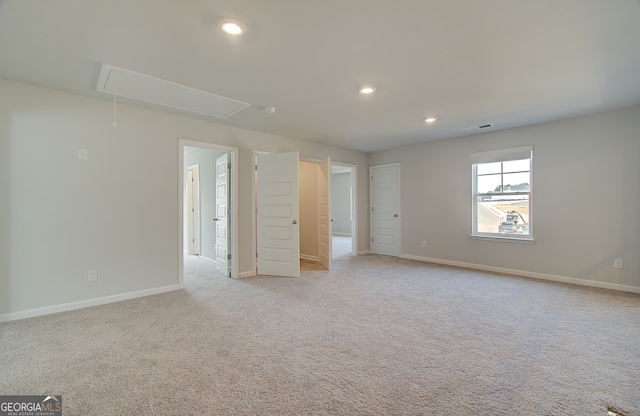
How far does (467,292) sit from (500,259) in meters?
1.67

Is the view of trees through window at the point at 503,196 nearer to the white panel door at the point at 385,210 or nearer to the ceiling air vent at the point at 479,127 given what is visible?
the ceiling air vent at the point at 479,127

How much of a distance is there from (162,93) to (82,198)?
60.8 inches

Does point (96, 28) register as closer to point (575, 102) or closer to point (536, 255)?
point (575, 102)

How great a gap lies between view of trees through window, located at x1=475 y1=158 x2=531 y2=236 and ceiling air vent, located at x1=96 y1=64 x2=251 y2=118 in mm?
4347

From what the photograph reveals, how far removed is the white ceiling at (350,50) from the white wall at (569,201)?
22.8 inches

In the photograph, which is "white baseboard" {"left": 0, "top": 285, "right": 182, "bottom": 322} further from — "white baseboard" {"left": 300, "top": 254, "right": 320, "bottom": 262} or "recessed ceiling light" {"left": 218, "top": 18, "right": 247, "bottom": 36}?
"recessed ceiling light" {"left": 218, "top": 18, "right": 247, "bottom": 36}

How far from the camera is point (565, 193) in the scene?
13.8ft

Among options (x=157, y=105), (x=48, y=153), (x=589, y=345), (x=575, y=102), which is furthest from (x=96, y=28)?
(x=575, y=102)

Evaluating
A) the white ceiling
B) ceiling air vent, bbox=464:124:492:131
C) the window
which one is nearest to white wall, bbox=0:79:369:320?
the white ceiling

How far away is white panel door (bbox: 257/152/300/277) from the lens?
4.63 metres

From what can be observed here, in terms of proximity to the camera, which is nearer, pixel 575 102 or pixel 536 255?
pixel 575 102

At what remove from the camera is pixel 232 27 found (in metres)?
1.99

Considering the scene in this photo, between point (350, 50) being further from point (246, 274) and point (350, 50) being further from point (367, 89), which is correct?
point (246, 274)

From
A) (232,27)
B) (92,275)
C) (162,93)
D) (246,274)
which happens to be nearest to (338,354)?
(232,27)
